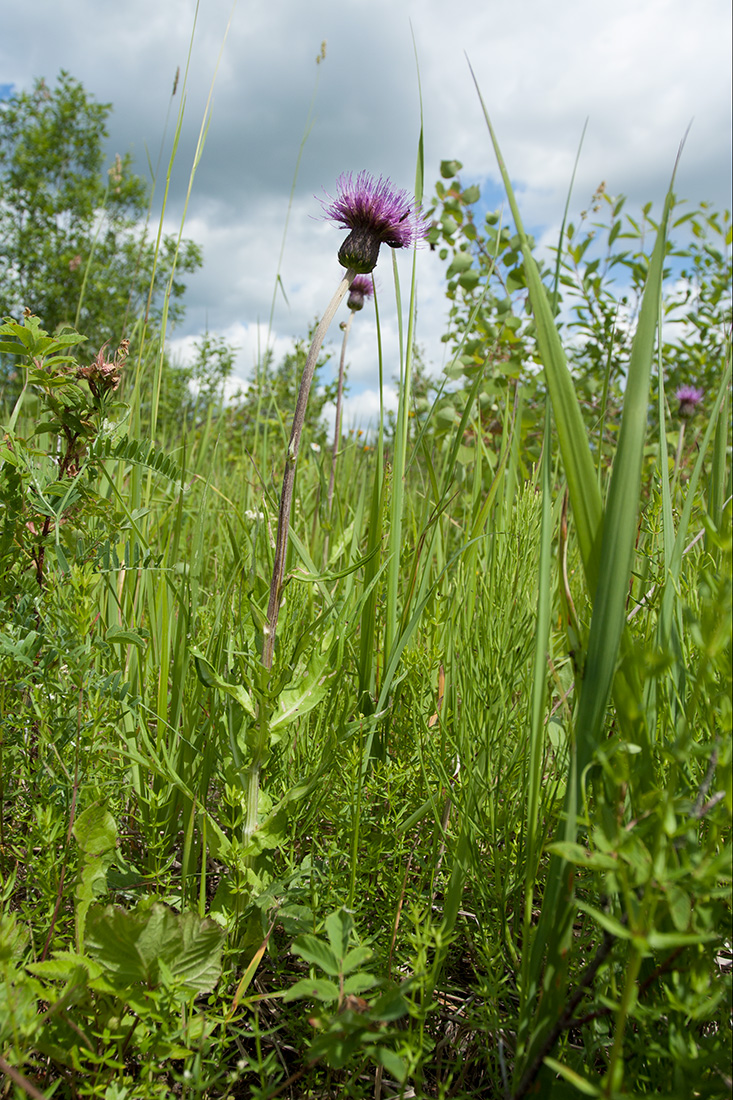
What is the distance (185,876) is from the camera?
0.88 m

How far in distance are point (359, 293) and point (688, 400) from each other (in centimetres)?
364

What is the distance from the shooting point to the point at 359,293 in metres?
2.07

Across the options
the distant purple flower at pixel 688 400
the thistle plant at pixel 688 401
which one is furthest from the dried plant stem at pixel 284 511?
the distant purple flower at pixel 688 400

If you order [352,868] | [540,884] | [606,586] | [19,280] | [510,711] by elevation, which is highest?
[19,280]

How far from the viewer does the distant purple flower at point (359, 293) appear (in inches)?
79.7

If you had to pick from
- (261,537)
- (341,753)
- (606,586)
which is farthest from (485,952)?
(261,537)

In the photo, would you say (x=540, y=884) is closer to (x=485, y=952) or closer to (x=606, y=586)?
(x=485, y=952)

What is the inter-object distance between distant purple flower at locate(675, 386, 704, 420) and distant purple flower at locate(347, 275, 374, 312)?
3.55m

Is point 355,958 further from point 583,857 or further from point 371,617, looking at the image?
point 371,617

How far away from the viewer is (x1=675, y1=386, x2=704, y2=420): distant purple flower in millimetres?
4711

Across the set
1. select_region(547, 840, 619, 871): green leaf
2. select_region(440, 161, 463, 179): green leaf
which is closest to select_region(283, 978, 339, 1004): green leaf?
select_region(547, 840, 619, 871): green leaf

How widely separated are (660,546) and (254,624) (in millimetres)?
725

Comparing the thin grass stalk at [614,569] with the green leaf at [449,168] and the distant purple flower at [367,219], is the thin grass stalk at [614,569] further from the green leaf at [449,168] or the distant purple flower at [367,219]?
the green leaf at [449,168]

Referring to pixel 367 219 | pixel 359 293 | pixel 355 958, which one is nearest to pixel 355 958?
pixel 355 958
